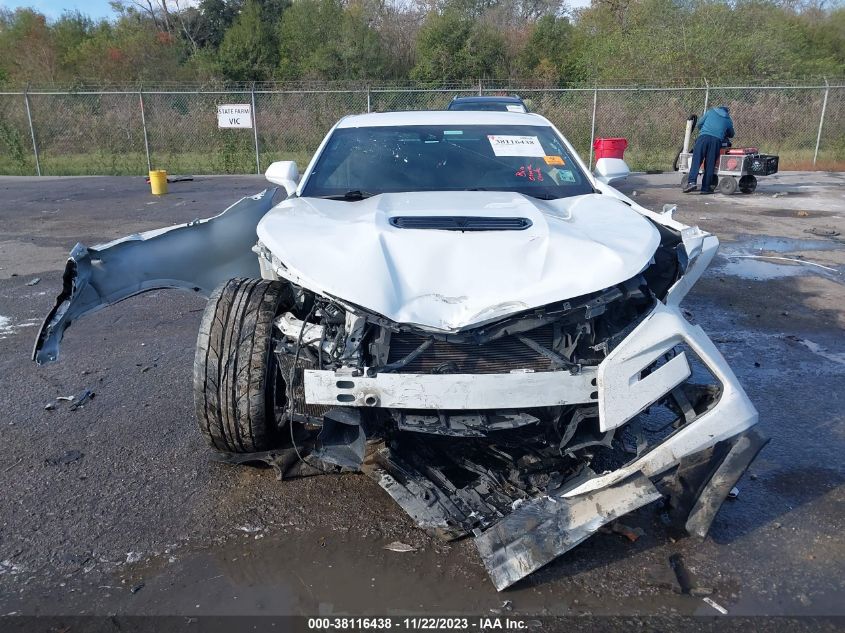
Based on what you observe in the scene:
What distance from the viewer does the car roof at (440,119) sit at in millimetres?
5004

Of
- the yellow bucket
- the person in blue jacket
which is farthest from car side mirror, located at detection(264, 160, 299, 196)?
the person in blue jacket

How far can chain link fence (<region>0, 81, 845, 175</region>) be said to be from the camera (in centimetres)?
1905

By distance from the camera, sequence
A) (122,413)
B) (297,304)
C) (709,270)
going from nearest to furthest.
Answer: (297,304) < (122,413) < (709,270)

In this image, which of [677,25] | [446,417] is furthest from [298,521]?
[677,25]

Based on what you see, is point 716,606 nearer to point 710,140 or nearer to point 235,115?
point 710,140

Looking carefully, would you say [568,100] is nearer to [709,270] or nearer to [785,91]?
[785,91]

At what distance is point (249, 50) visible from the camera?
3475cm

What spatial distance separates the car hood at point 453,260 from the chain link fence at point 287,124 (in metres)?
16.3

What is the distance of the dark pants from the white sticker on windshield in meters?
9.88

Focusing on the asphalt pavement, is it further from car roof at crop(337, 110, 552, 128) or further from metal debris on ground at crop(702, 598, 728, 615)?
car roof at crop(337, 110, 552, 128)

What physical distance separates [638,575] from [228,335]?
214 cm

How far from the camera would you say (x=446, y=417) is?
3012 millimetres

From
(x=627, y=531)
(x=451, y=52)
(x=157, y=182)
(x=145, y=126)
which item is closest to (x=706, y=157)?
(x=157, y=182)

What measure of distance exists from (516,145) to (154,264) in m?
2.54
